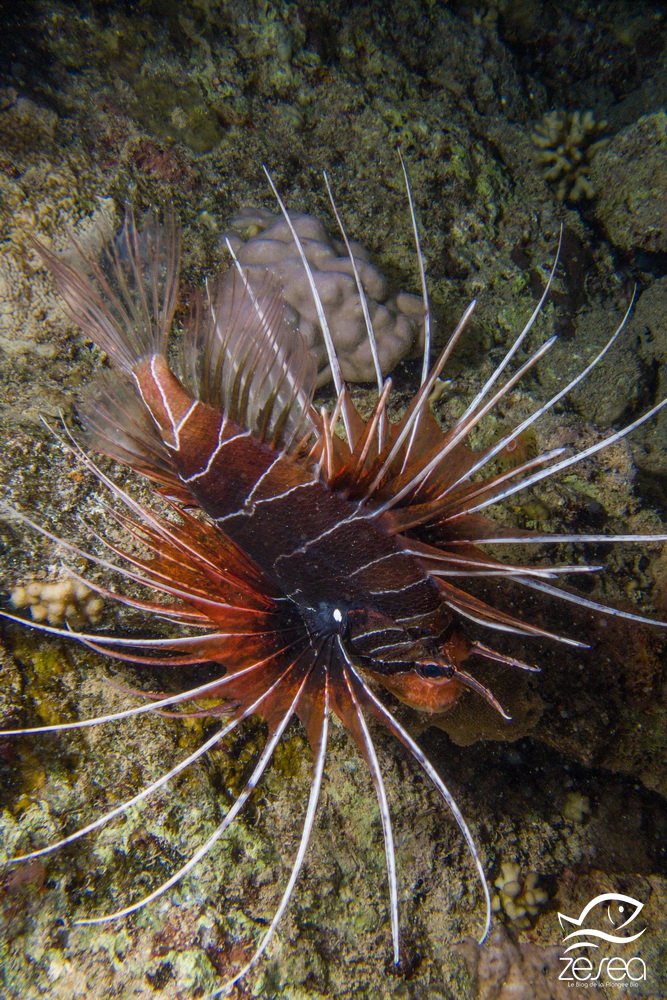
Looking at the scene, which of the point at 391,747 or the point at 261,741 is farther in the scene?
the point at 391,747

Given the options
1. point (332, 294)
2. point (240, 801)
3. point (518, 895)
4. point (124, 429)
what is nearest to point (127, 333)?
point (124, 429)

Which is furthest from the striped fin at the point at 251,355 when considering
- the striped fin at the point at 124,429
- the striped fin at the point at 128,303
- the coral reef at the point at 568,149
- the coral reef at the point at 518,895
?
the coral reef at the point at 568,149

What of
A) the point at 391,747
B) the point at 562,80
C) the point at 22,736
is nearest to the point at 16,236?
the point at 22,736

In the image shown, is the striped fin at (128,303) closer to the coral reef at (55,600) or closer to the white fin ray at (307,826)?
the coral reef at (55,600)

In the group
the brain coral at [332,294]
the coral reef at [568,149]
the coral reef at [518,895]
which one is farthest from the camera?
the coral reef at [568,149]

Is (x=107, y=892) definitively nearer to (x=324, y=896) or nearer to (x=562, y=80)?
(x=324, y=896)

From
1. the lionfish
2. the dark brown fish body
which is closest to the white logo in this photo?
the lionfish

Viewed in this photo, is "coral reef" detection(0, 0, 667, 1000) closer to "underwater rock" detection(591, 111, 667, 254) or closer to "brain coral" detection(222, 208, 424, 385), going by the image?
"underwater rock" detection(591, 111, 667, 254)
